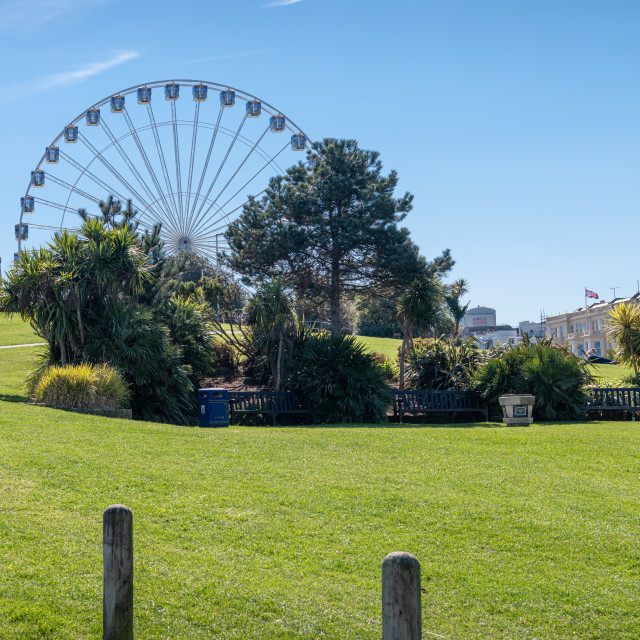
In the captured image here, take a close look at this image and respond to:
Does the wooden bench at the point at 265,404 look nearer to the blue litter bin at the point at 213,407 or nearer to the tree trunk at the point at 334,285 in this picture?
the blue litter bin at the point at 213,407

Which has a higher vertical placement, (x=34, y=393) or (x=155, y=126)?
(x=155, y=126)

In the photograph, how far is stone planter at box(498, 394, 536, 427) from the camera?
16.8 m

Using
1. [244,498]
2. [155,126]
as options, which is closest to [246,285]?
[155,126]

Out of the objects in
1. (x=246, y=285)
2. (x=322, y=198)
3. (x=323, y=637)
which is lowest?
(x=323, y=637)

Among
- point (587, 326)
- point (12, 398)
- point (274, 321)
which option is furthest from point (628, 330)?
point (587, 326)

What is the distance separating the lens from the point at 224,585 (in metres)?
5.71

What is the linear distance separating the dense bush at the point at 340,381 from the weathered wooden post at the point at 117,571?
1409 centimetres

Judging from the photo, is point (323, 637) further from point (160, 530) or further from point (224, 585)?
point (160, 530)

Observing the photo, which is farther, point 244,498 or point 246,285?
point 246,285

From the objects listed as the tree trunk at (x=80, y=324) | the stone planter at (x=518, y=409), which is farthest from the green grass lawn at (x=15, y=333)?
the stone planter at (x=518, y=409)

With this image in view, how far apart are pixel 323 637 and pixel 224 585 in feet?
3.45

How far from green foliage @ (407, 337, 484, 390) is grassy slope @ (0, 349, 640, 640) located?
9595mm

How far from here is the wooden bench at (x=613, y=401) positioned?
18719mm

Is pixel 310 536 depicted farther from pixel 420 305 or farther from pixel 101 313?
pixel 420 305
